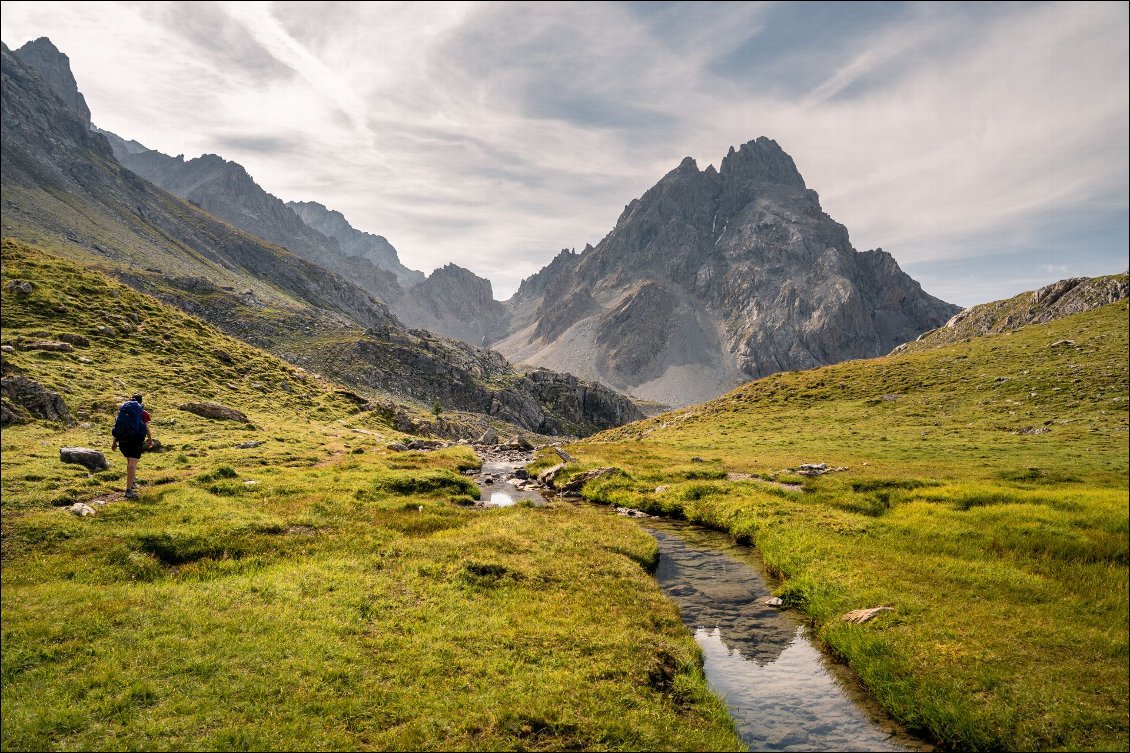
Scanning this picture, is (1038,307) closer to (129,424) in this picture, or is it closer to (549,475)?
(549,475)

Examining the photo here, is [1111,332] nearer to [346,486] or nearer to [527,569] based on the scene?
[527,569]

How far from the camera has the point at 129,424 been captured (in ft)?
60.0

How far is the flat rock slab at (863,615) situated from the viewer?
50.1 feet

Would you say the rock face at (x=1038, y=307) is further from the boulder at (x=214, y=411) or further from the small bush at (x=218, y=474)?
the boulder at (x=214, y=411)

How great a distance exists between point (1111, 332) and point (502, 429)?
154661mm

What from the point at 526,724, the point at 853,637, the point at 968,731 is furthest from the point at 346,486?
the point at 968,731

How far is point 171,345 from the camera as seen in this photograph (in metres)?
52.7

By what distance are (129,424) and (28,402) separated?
14.5 metres

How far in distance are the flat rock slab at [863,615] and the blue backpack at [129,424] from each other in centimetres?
2528

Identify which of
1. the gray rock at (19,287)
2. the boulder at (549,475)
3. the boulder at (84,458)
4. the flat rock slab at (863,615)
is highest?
the gray rock at (19,287)

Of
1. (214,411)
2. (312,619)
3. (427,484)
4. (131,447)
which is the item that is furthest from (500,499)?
(214,411)

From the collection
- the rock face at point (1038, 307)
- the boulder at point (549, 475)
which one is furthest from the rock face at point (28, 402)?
the rock face at point (1038, 307)

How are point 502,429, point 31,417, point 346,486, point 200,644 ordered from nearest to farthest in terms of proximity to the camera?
1. point 200,644
2. point 31,417
3. point 346,486
4. point 502,429

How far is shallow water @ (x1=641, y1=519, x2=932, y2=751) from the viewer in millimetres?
11703
